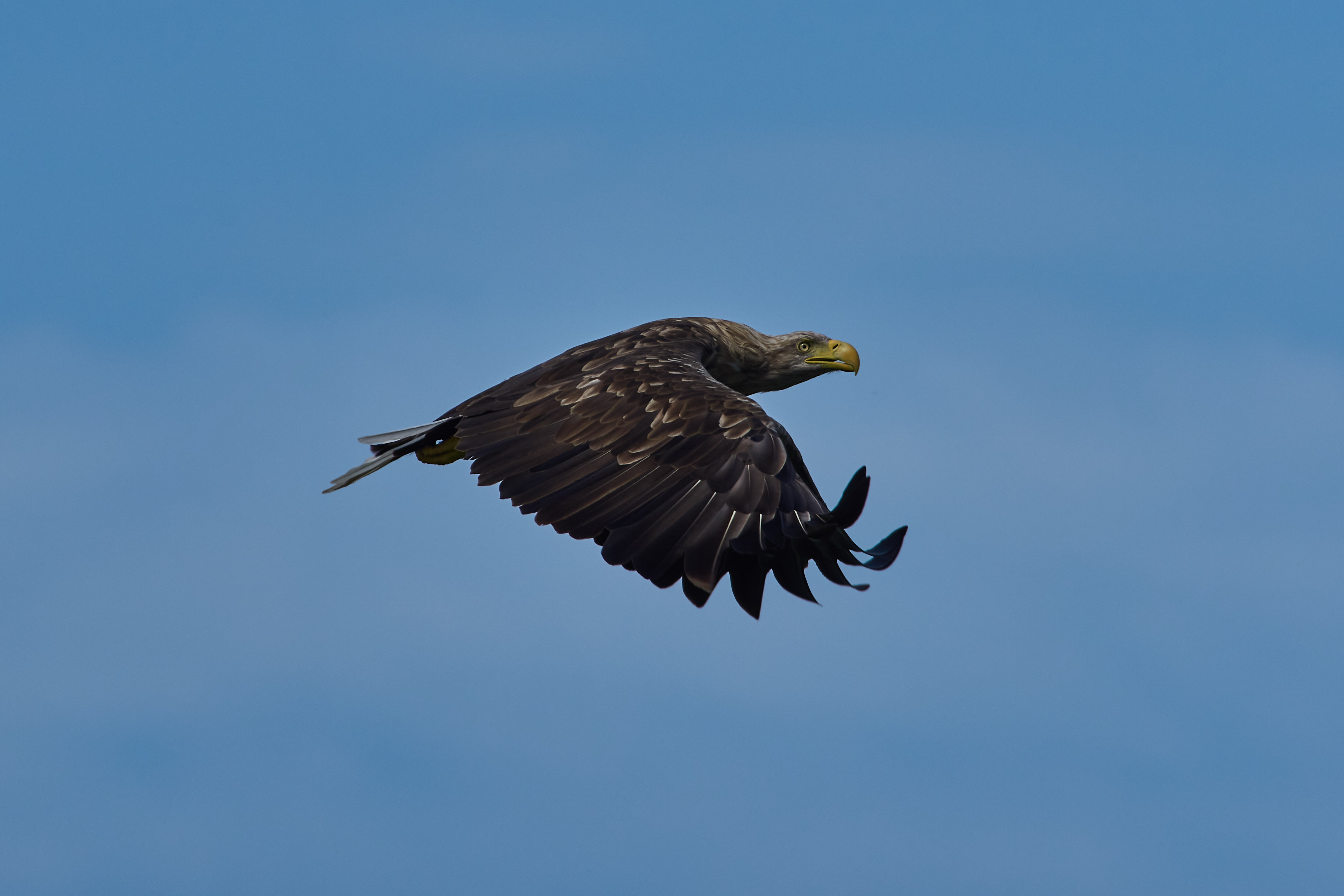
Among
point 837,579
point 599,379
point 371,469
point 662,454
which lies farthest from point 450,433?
point 837,579

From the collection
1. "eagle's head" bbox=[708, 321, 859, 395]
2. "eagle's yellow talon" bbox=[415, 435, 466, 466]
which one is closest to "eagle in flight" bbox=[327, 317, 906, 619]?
"eagle's yellow talon" bbox=[415, 435, 466, 466]

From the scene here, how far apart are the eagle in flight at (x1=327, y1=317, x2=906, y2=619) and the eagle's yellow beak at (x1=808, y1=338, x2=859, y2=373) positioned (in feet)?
7.45

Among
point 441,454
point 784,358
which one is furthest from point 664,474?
point 784,358

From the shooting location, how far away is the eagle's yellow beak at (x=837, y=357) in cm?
1114

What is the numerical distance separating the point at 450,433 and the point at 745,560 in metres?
2.97

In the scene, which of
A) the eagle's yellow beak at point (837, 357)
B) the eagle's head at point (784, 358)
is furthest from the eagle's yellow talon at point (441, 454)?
the eagle's yellow beak at point (837, 357)

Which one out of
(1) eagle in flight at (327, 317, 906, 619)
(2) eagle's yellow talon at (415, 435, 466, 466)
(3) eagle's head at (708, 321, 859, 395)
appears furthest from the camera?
(3) eagle's head at (708, 321, 859, 395)

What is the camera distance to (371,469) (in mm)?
9383

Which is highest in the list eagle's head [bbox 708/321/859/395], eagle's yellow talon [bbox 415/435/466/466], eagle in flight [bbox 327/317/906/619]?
eagle's head [bbox 708/321/859/395]

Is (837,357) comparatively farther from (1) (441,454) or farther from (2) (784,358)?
(1) (441,454)

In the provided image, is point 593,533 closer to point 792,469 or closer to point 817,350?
point 792,469

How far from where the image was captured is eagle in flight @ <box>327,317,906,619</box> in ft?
22.8

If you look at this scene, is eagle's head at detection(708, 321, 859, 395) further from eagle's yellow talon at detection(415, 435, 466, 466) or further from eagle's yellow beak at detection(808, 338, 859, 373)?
eagle's yellow talon at detection(415, 435, 466, 466)

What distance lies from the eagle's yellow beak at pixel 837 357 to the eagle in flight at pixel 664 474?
2.27m
